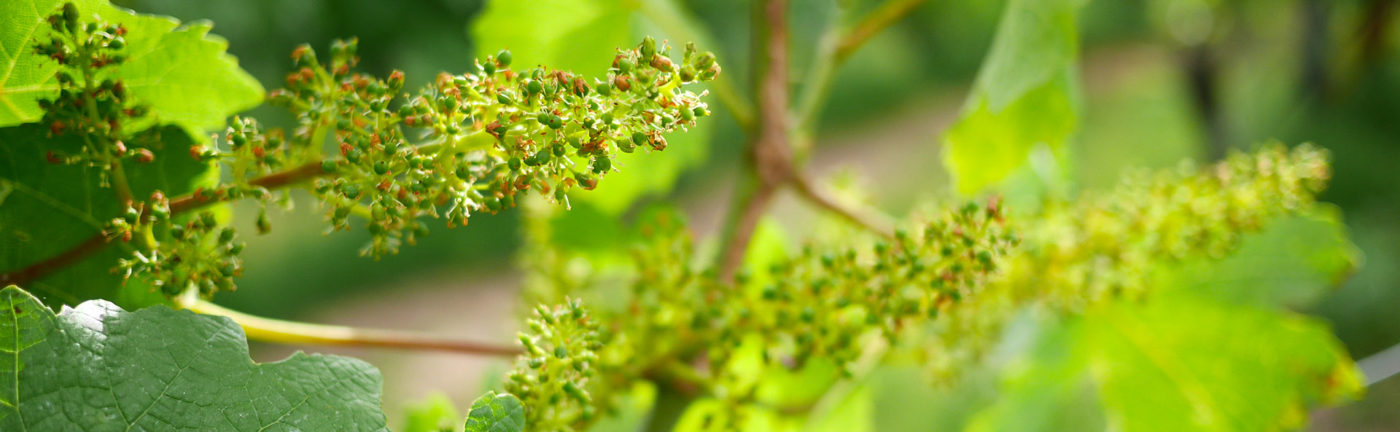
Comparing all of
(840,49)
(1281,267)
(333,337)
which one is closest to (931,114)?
Result: (1281,267)

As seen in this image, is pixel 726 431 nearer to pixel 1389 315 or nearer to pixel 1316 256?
pixel 1316 256

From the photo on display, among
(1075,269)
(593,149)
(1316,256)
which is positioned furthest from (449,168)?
(1316,256)

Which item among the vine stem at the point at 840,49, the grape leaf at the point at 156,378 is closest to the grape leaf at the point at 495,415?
the grape leaf at the point at 156,378

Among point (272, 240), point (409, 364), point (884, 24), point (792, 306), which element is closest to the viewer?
point (792, 306)

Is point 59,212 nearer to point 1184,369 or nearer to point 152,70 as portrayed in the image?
point 152,70

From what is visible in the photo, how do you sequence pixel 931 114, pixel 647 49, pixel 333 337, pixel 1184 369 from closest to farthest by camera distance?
pixel 647 49 → pixel 333 337 → pixel 1184 369 → pixel 931 114

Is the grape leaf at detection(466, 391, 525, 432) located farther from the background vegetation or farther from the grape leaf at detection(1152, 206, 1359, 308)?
the grape leaf at detection(1152, 206, 1359, 308)
